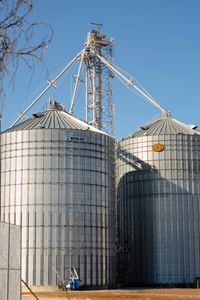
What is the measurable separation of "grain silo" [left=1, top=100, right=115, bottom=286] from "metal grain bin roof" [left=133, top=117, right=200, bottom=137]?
12353mm

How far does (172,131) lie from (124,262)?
20404 millimetres

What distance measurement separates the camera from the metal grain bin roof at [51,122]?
7481 centimetres

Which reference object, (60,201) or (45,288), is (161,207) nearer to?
(60,201)

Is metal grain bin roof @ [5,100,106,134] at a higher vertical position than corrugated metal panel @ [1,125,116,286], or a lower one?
higher

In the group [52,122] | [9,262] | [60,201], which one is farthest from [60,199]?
[9,262]

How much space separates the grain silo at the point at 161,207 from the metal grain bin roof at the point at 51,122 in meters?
10.9

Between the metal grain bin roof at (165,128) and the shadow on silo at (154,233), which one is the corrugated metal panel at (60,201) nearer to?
the shadow on silo at (154,233)

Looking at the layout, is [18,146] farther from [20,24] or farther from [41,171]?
[20,24]

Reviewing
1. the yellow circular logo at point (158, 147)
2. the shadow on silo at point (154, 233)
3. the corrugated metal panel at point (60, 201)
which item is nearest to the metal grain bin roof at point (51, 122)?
the corrugated metal panel at point (60, 201)

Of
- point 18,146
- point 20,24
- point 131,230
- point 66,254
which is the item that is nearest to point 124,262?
point 131,230

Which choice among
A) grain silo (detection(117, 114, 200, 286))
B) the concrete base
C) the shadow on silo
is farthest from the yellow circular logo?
the concrete base

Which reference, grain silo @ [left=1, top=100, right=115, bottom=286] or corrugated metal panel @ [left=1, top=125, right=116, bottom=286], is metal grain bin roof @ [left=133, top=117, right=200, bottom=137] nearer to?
grain silo @ [left=1, top=100, right=115, bottom=286]

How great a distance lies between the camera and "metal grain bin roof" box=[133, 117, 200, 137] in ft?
281

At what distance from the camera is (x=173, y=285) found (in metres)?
78.3
